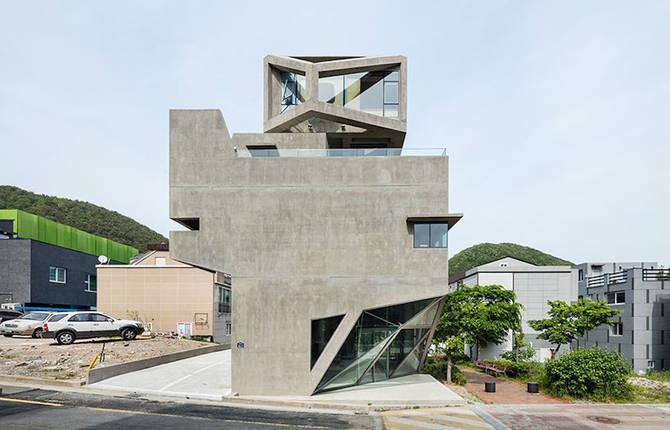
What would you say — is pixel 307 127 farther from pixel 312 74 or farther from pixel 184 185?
pixel 184 185

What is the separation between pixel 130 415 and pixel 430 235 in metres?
14.8

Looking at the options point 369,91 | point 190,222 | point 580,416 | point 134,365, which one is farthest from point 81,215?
point 580,416

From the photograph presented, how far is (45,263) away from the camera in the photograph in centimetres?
4962

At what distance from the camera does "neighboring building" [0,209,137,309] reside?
1815 inches

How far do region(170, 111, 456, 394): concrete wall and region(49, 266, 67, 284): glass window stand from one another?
39.6 metres

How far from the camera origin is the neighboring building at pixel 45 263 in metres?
46.1

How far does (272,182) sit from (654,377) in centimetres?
2601

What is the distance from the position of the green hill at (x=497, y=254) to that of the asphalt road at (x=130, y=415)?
13548 centimetres

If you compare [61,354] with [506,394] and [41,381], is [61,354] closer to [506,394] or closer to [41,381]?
[41,381]

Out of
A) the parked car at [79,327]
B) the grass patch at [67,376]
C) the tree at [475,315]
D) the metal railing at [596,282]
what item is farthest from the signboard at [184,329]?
the metal railing at [596,282]

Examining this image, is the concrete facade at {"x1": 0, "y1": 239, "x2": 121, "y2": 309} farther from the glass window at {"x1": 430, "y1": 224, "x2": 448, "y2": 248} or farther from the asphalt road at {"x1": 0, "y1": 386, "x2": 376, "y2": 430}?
the glass window at {"x1": 430, "y1": 224, "x2": 448, "y2": 248}

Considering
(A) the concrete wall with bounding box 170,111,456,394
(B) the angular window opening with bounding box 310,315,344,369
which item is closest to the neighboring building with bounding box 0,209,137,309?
(A) the concrete wall with bounding box 170,111,456,394

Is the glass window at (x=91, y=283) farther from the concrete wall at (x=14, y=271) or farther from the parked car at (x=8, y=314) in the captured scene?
the parked car at (x=8, y=314)

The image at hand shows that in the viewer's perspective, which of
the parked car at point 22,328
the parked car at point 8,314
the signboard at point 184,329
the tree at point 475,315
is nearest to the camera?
the tree at point 475,315
